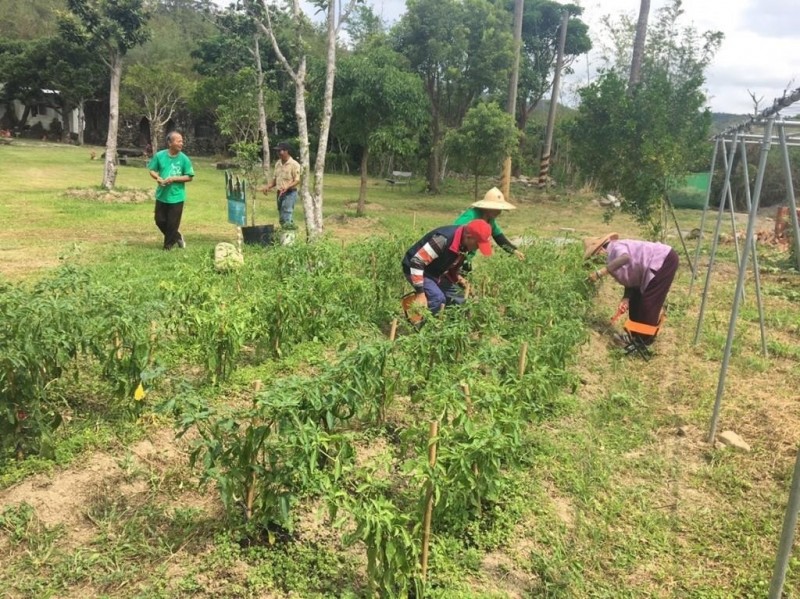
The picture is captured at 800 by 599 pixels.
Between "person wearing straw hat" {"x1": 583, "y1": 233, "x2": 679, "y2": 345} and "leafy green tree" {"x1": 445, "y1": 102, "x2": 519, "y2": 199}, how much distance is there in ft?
37.5

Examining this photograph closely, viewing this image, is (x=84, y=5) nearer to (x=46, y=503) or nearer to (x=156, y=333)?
(x=156, y=333)

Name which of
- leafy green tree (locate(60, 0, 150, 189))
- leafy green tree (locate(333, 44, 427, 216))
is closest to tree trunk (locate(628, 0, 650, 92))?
leafy green tree (locate(333, 44, 427, 216))

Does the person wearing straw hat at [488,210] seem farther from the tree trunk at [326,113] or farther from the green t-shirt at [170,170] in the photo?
the green t-shirt at [170,170]

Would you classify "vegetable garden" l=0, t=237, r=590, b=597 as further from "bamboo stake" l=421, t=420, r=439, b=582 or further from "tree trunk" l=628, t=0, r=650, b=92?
"tree trunk" l=628, t=0, r=650, b=92

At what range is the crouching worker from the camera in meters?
4.62

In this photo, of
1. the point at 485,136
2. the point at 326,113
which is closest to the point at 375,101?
the point at 485,136

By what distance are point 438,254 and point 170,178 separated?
426 centimetres

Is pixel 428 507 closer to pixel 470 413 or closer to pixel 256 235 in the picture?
pixel 470 413

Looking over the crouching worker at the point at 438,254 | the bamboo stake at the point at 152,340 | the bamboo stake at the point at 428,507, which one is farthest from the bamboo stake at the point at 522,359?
the bamboo stake at the point at 152,340

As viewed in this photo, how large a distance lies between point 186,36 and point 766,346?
3877cm

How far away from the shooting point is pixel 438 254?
4844 millimetres

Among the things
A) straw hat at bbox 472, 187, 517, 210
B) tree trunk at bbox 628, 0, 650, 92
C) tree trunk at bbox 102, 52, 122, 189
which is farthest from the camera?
tree trunk at bbox 628, 0, 650, 92

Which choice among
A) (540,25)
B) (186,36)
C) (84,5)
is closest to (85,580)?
(84,5)

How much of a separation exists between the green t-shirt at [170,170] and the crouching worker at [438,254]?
4068mm
